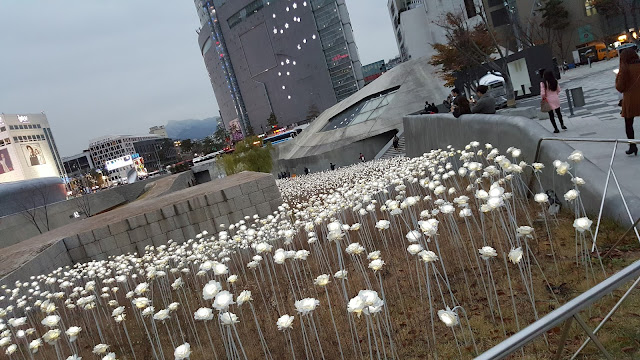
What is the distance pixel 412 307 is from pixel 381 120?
109 feet

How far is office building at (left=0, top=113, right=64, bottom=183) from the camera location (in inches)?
3046

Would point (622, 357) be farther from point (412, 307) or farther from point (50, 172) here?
point (50, 172)

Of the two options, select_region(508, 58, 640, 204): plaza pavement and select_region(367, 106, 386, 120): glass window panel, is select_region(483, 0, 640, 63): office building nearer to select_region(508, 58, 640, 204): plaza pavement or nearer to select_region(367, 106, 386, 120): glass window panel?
select_region(367, 106, 386, 120): glass window panel

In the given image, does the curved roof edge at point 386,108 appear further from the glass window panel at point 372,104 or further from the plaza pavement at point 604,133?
the plaza pavement at point 604,133

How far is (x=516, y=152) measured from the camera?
16.4 feet

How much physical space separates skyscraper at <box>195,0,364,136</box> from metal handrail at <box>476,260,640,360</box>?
102 meters

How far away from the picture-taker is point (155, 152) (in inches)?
6535

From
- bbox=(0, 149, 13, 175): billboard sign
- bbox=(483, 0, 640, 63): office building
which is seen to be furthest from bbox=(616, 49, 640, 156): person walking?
bbox=(0, 149, 13, 175): billboard sign

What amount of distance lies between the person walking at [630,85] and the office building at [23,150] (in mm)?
87678

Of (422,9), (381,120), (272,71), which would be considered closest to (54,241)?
(381,120)

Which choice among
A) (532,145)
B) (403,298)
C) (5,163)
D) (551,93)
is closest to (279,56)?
(5,163)

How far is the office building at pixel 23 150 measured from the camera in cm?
7738

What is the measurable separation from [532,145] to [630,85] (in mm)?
1809

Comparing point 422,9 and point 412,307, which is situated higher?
point 422,9
